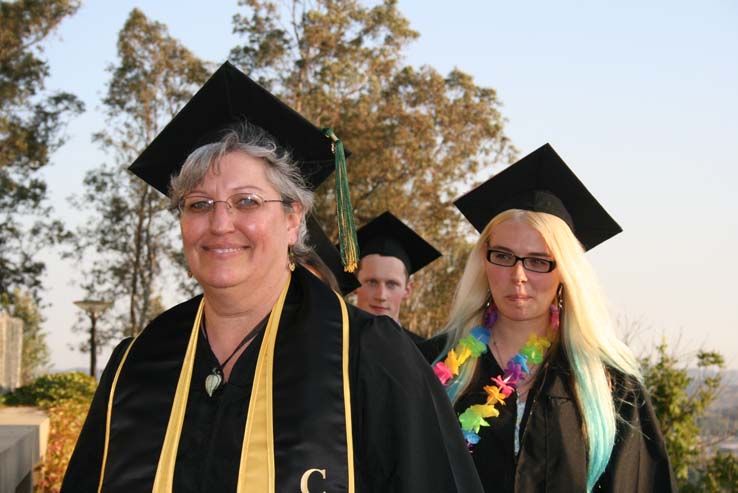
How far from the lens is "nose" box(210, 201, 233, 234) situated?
2.51 meters

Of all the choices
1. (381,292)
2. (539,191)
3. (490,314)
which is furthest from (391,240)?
(490,314)

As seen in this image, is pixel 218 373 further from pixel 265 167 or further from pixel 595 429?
pixel 595 429

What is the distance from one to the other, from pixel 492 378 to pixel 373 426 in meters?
1.38

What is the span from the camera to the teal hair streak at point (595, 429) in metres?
3.39

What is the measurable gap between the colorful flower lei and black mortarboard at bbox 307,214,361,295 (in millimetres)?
1479

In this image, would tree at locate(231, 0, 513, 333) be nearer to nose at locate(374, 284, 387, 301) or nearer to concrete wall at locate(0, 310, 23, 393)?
concrete wall at locate(0, 310, 23, 393)

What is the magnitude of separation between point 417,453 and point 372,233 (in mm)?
4751

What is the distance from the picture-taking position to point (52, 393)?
1143 cm

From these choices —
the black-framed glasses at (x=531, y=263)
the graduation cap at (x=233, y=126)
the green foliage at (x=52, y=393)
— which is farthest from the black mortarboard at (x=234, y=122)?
the green foliage at (x=52, y=393)

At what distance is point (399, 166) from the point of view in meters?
24.6

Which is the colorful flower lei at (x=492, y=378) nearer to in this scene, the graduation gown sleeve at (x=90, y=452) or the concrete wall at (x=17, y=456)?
the graduation gown sleeve at (x=90, y=452)

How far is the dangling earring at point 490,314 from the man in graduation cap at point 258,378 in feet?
4.25

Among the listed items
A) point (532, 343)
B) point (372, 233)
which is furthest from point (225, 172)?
point (372, 233)

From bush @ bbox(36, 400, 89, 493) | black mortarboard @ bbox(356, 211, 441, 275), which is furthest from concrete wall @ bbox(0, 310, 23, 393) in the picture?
black mortarboard @ bbox(356, 211, 441, 275)
